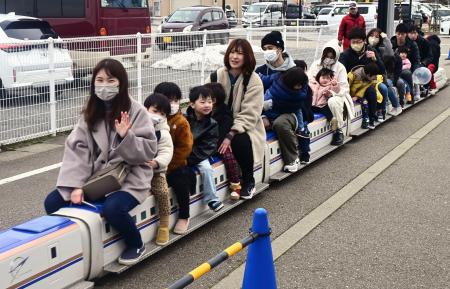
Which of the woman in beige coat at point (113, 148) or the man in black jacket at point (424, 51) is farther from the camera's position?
the man in black jacket at point (424, 51)

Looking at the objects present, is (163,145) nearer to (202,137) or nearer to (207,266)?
(202,137)

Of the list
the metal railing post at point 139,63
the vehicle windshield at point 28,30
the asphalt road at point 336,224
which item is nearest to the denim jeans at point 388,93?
the asphalt road at point 336,224

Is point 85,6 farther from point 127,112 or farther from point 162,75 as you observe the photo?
point 127,112

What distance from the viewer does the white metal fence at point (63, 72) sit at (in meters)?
8.31

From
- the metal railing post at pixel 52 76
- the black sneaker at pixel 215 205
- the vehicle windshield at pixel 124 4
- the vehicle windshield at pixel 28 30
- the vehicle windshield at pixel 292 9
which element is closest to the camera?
the black sneaker at pixel 215 205

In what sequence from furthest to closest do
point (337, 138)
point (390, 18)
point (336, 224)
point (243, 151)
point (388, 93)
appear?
1. point (390, 18)
2. point (388, 93)
3. point (337, 138)
4. point (243, 151)
5. point (336, 224)

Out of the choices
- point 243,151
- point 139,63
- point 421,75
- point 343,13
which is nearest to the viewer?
point 243,151

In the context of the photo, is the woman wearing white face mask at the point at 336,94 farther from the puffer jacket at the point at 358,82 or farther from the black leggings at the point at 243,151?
the black leggings at the point at 243,151

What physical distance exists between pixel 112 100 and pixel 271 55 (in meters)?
2.94

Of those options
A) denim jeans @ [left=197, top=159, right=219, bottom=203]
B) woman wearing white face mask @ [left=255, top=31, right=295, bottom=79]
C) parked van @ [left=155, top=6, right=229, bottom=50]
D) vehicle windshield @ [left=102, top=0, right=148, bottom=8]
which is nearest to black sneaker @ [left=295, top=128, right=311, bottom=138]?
woman wearing white face mask @ [left=255, top=31, right=295, bottom=79]

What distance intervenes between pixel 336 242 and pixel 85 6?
1206 centimetres

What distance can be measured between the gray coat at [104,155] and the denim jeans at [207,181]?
90cm

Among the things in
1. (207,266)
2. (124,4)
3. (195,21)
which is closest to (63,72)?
(207,266)

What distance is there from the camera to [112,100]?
423 centimetres
